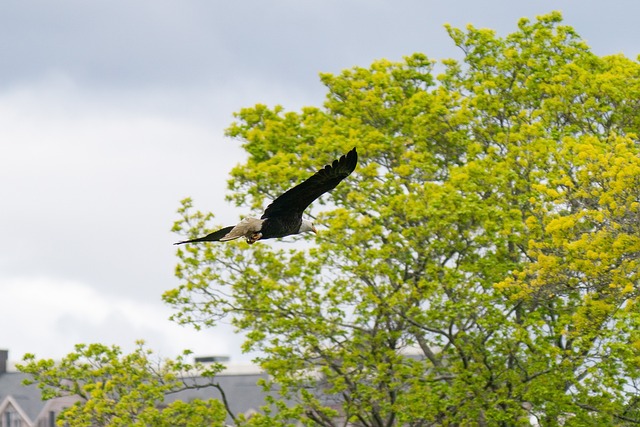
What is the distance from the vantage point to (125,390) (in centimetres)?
4053

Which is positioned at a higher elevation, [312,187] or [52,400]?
[52,400]

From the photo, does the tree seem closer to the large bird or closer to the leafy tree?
the leafy tree

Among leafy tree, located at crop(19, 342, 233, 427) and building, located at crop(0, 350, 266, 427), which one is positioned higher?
building, located at crop(0, 350, 266, 427)

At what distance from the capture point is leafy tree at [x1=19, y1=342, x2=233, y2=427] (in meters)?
39.3

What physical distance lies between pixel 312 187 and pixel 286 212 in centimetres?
65

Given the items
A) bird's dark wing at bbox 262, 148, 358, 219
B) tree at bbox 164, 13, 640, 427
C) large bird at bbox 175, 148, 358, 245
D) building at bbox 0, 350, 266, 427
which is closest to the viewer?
bird's dark wing at bbox 262, 148, 358, 219

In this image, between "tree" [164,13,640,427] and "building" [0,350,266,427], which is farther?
"building" [0,350,266,427]

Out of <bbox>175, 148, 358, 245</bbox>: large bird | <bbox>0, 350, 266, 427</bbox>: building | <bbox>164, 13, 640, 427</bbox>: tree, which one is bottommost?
<bbox>175, 148, 358, 245</bbox>: large bird

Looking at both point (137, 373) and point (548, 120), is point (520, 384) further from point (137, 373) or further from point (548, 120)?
Answer: point (137, 373)

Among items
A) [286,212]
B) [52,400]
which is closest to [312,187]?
[286,212]

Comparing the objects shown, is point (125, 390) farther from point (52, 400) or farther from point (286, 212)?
point (52, 400)

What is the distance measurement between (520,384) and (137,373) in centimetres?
1047

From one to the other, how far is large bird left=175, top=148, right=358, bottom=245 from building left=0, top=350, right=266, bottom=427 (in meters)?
53.4

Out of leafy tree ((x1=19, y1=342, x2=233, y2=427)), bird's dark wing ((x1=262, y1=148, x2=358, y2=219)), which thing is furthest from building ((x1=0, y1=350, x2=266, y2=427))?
bird's dark wing ((x1=262, y1=148, x2=358, y2=219))
